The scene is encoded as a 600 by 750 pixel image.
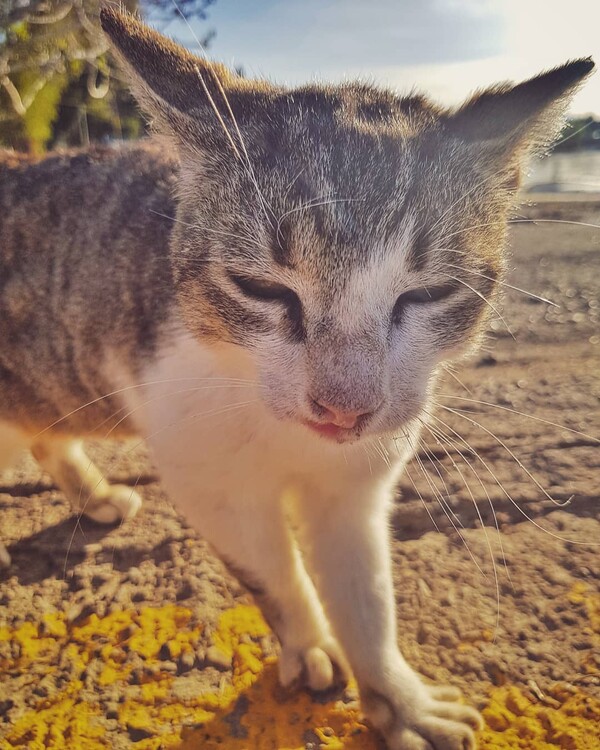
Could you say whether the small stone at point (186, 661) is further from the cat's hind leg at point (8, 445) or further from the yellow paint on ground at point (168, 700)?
the cat's hind leg at point (8, 445)

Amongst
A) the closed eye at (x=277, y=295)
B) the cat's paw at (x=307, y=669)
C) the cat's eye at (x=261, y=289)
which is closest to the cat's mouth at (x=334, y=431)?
the closed eye at (x=277, y=295)

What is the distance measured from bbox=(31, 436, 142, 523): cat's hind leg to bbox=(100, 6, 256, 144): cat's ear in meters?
1.38

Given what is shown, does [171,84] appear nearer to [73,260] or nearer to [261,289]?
[261,289]

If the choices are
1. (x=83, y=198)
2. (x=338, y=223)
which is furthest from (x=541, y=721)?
(x=83, y=198)

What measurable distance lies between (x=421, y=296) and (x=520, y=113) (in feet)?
1.79

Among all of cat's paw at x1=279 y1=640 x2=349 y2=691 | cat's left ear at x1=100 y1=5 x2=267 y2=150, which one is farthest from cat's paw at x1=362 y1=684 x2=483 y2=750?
cat's left ear at x1=100 y1=5 x2=267 y2=150

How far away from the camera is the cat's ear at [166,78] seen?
1.33 metres

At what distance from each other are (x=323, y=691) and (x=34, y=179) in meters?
1.96

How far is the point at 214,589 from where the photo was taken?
1880 millimetres

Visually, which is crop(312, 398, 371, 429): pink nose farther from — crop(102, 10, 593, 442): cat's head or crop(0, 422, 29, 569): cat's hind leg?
crop(0, 422, 29, 569): cat's hind leg

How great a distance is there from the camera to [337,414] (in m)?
1.18

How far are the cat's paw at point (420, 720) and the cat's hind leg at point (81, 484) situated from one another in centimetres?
A: 126

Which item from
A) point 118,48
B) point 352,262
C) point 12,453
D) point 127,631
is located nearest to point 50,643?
point 127,631

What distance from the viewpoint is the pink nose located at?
1.17 meters
